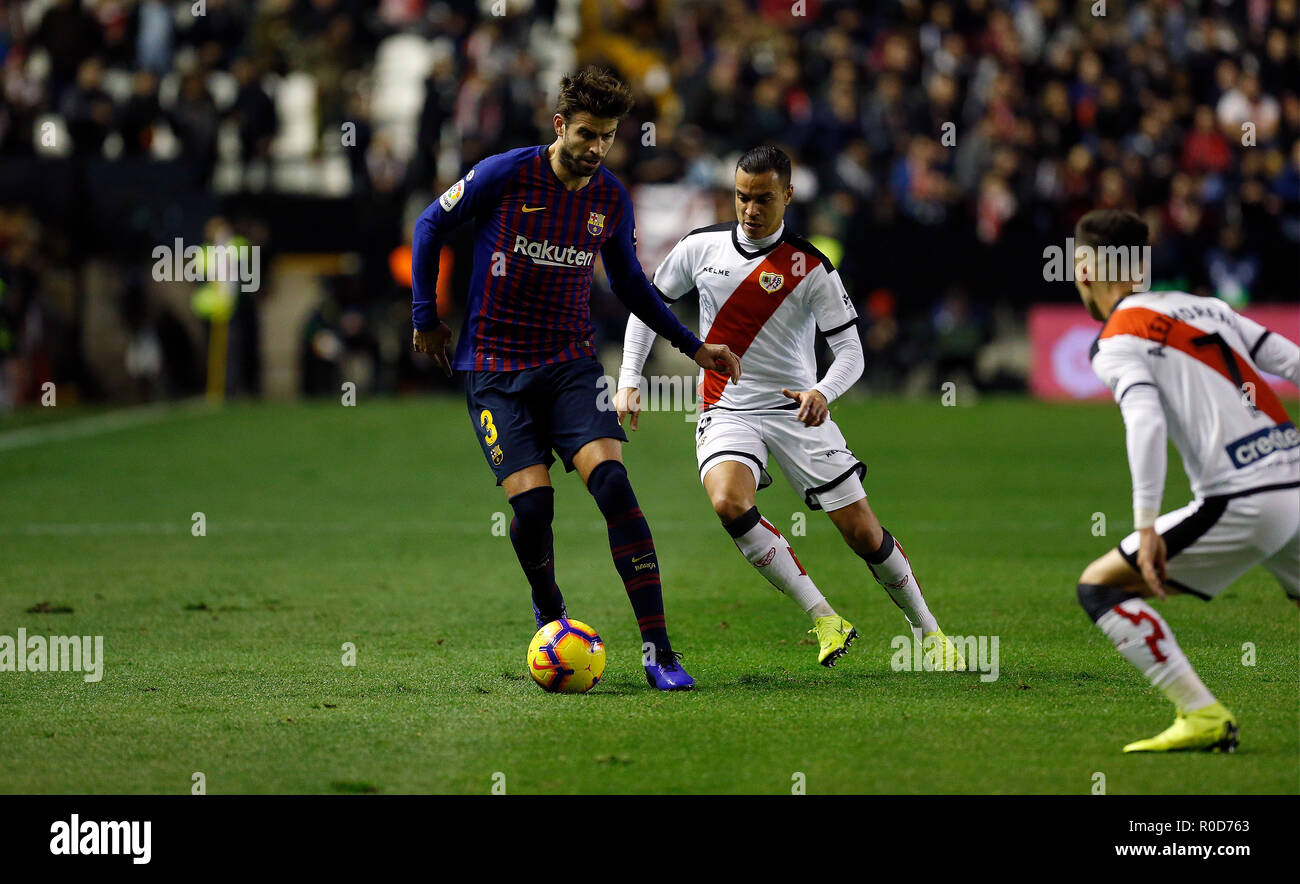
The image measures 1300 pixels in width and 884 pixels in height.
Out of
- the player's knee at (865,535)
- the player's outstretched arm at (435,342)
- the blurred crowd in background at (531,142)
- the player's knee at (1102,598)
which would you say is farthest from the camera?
the blurred crowd in background at (531,142)

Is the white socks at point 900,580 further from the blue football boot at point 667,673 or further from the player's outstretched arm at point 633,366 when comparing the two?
the player's outstretched arm at point 633,366

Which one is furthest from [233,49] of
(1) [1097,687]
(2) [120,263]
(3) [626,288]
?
(1) [1097,687]

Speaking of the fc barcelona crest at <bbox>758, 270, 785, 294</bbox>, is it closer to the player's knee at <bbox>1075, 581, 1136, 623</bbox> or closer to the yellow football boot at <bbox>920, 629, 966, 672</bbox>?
the yellow football boot at <bbox>920, 629, 966, 672</bbox>

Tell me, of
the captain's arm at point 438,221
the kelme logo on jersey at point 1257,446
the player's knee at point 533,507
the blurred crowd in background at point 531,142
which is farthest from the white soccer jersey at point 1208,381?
the blurred crowd in background at point 531,142

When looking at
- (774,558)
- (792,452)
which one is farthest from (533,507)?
(792,452)

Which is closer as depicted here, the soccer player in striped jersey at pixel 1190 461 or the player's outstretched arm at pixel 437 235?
the soccer player in striped jersey at pixel 1190 461

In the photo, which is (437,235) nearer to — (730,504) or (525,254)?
(525,254)

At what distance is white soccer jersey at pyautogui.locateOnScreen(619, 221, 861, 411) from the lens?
784 centimetres

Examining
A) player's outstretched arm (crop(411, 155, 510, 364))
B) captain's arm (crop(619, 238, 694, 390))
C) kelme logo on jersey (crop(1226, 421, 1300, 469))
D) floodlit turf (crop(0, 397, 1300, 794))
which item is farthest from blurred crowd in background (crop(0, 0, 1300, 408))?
kelme logo on jersey (crop(1226, 421, 1300, 469))

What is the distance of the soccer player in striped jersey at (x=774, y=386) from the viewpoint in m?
7.56

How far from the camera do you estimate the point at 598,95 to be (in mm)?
6812

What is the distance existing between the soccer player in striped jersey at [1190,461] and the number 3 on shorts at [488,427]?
104 inches
